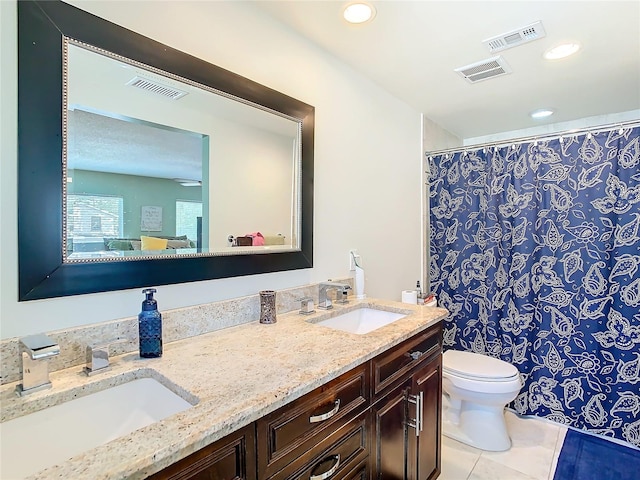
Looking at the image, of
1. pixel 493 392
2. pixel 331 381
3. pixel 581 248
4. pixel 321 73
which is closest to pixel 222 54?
pixel 321 73

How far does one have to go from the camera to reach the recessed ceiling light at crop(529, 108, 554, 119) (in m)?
2.77

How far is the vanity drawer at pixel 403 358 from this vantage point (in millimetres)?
1209

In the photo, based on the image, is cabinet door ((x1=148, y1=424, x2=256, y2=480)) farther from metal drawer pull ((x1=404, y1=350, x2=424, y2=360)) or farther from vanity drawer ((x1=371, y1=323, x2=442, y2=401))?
metal drawer pull ((x1=404, y1=350, x2=424, y2=360))

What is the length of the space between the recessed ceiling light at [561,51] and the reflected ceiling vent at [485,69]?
0.21m

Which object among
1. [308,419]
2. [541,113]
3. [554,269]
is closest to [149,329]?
[308,419]

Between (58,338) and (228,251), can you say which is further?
(228,251)

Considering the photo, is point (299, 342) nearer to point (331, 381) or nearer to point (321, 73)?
point (331, 381)

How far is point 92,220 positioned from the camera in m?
1.01

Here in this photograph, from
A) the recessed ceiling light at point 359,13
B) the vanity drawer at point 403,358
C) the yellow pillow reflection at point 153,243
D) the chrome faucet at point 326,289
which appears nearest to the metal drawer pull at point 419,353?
the vanity drawer at point 403,358

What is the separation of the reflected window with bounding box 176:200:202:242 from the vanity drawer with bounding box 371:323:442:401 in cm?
80

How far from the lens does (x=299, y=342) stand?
46.9 inches

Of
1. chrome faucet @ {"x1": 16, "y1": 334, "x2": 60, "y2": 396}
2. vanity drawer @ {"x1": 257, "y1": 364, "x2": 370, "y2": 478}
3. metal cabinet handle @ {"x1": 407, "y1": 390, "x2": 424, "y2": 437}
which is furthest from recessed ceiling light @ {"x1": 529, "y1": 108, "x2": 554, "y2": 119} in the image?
chrome faucet @ {"x1": 16, "y1": 334, "x2": 60, "y2": 396}

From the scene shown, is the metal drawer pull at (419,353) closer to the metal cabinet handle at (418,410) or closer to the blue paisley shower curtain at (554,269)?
the metal cabinet handle at (418,410)

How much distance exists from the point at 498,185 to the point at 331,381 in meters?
2.11
